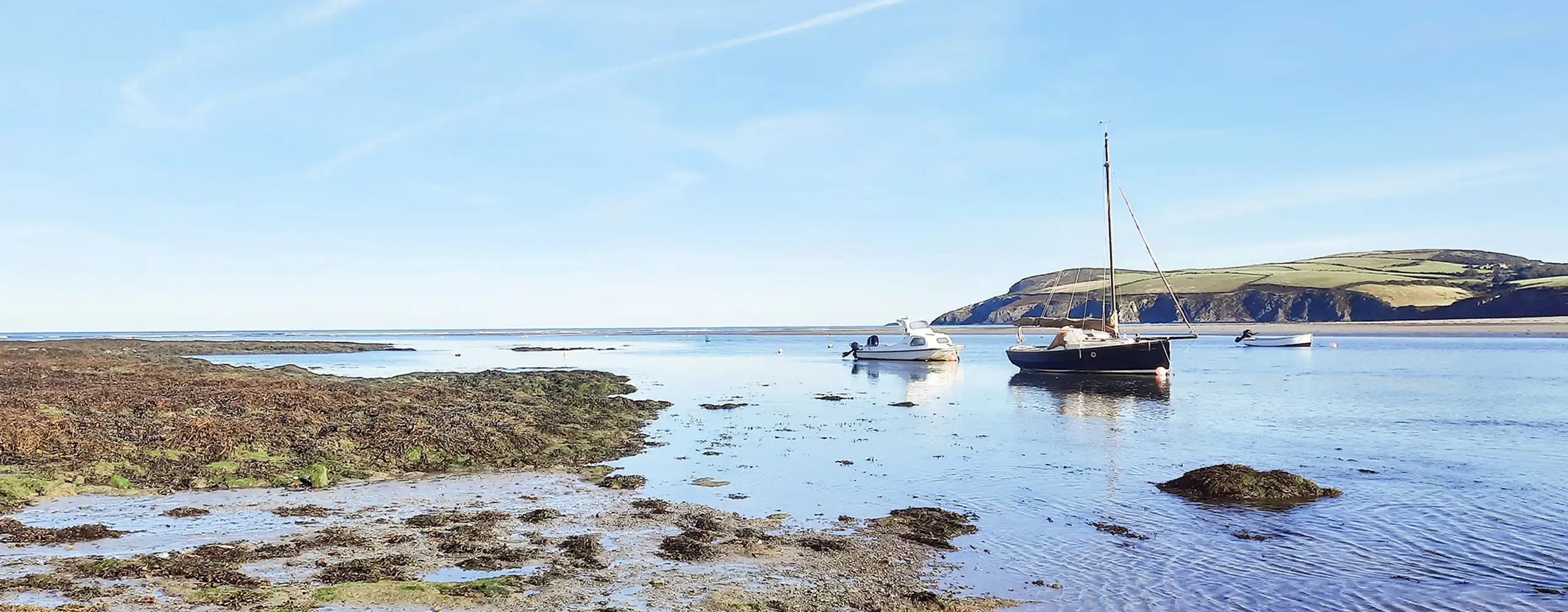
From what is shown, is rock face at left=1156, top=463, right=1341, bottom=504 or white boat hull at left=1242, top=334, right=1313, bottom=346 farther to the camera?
white boat hull at left=1242, top=334, right=1313, bottom=346

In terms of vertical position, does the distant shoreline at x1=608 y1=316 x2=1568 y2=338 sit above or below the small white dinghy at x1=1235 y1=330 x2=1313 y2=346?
above

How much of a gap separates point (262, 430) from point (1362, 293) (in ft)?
567

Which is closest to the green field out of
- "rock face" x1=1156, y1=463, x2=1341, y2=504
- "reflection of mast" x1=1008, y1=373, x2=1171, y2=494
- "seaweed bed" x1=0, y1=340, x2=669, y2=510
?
"reflection of mast" x1=1008, y1=373, x2=1171, y2=494

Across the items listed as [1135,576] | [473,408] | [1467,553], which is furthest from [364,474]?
[1467,553]

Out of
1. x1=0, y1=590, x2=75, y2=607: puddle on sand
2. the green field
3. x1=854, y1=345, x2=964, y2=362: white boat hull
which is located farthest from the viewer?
the green field

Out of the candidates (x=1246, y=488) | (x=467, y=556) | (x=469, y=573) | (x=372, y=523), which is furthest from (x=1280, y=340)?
(x=469, y=573)

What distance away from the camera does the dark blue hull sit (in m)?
48.0

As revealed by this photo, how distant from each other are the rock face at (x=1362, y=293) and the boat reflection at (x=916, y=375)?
6871cm

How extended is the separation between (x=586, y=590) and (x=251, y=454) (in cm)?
1107

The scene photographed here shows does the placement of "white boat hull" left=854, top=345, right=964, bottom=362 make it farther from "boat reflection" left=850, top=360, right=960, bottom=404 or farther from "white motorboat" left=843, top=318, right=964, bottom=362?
"boat reflection" left=850, top=360, right=960, bottom=404

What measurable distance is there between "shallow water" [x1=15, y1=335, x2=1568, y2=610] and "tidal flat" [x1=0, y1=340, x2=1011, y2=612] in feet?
2.96

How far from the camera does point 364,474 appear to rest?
1698 centimetres

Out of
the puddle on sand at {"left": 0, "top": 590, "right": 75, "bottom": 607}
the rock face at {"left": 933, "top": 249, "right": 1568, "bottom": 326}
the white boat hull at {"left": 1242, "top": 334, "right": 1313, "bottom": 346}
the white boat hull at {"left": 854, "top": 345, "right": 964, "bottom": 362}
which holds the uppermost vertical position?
the rock face at {"left": 933, "top": 249, "right": 1568, "bottom": 326}

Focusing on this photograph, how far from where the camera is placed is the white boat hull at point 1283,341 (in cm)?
8131
